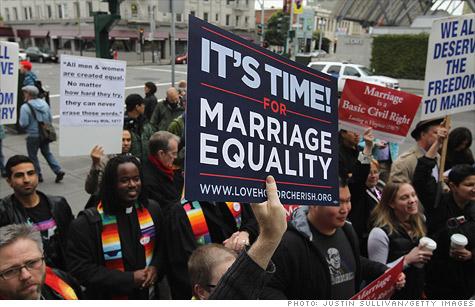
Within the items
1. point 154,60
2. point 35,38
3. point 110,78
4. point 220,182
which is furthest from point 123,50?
point 220,182

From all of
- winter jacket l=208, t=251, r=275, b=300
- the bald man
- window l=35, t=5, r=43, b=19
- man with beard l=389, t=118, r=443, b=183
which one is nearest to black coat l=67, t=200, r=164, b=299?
winter jacket l=208, t=251, r=275, b=300

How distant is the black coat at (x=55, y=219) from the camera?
2846 mm

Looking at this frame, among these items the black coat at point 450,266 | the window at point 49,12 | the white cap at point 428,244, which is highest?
the window at point 49,12

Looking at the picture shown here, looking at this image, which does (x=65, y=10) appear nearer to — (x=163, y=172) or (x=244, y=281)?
(x=163, y=172)

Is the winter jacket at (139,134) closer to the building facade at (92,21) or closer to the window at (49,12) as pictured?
the building facade at (92,21)

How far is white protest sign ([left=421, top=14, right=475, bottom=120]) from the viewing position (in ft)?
11.7

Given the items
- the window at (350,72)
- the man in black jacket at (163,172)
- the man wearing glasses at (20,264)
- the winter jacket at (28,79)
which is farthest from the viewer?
the window at (350,72)

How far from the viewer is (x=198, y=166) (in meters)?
1.43

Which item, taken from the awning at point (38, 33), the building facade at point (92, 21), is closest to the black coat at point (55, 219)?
the building facade at point (92, 21)

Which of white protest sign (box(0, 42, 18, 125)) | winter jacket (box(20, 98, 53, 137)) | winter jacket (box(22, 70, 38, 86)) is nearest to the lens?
white protest sign (box(0, 42, 18, 125))

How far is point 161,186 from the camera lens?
137 inches

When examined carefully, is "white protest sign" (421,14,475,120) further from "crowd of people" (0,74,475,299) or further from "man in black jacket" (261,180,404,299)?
"man in black jacket" (261,180,404,299)

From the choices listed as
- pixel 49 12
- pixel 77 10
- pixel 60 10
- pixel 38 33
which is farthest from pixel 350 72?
pixel 38 33

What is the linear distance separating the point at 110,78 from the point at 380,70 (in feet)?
80.6
